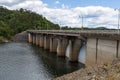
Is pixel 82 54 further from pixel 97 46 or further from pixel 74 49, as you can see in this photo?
pixel 97 46

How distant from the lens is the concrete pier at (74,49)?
61.6 m

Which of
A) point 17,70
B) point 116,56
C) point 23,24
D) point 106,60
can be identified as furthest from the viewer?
point 23,24

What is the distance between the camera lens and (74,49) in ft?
204

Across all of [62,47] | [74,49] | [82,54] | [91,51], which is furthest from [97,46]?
[62,47]

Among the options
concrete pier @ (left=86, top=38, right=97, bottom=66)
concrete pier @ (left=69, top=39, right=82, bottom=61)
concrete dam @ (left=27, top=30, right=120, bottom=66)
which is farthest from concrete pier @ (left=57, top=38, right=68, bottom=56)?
concrete pier @ (left=86, top=38, right=97, bottom=66)

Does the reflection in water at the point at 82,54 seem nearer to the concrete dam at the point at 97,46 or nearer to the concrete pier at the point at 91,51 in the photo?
the concrete dam at the point at 97,46

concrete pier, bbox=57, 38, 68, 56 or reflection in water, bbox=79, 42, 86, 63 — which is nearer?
reflection in water, bbox=79, 42, 86, 63

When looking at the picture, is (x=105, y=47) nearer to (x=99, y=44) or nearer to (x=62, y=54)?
(x=99, y=44)

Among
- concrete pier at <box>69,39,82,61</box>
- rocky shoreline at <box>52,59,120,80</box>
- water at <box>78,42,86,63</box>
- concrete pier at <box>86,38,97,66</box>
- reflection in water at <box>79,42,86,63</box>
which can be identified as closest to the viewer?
rocky shoreline at <box>52,59,120,80</box>

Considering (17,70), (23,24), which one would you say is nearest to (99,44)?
(17,70)

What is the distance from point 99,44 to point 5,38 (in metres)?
108

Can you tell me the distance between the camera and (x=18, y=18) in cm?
19862

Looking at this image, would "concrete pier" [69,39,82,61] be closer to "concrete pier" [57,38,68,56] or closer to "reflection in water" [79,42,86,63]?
"reflection in water" [79,42,86,63]

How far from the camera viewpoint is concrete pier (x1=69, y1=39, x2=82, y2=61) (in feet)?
202
